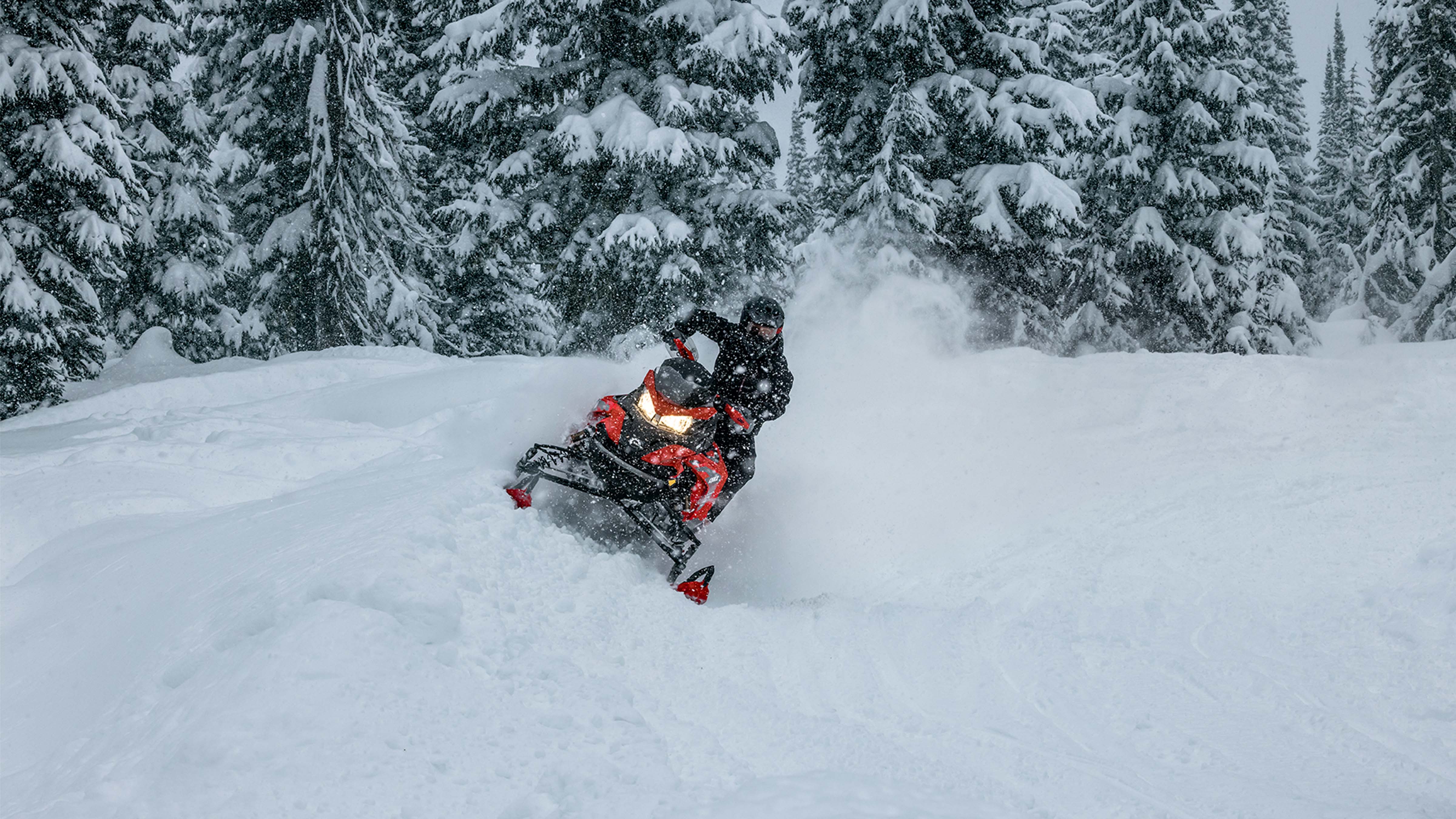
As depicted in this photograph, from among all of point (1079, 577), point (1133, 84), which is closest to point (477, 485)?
point (1079, 577)

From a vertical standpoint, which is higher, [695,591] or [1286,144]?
[695,591]

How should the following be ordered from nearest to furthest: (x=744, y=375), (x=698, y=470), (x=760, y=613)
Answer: (x=760, y=613) → (x=698, y=470) → (x=744, y=375)

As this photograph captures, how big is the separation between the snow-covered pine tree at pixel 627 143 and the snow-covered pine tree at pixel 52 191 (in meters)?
4.99

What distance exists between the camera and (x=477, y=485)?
6.17 m

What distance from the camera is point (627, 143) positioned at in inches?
528

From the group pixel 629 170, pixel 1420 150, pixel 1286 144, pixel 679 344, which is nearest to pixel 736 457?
pixel 679 344

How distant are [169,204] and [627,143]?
1259cm

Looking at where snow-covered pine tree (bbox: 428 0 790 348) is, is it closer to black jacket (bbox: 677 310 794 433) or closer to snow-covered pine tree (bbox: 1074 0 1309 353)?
black jacket (bbox: 677 310 794 433)

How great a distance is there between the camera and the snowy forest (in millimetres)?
13477

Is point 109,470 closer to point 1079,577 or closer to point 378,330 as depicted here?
point 1079,577

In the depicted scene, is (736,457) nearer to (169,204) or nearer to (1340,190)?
(169,204)

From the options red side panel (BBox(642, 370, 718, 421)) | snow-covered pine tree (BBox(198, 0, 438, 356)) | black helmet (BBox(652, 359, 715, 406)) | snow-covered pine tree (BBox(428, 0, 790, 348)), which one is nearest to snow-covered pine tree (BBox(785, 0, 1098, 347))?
snow-covered pine tree (BBox(428, 0, 790, 348))

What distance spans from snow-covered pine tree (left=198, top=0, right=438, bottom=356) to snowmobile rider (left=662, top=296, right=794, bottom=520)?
1179 centimetres

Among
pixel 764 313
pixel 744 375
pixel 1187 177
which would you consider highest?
pixel 764 313
